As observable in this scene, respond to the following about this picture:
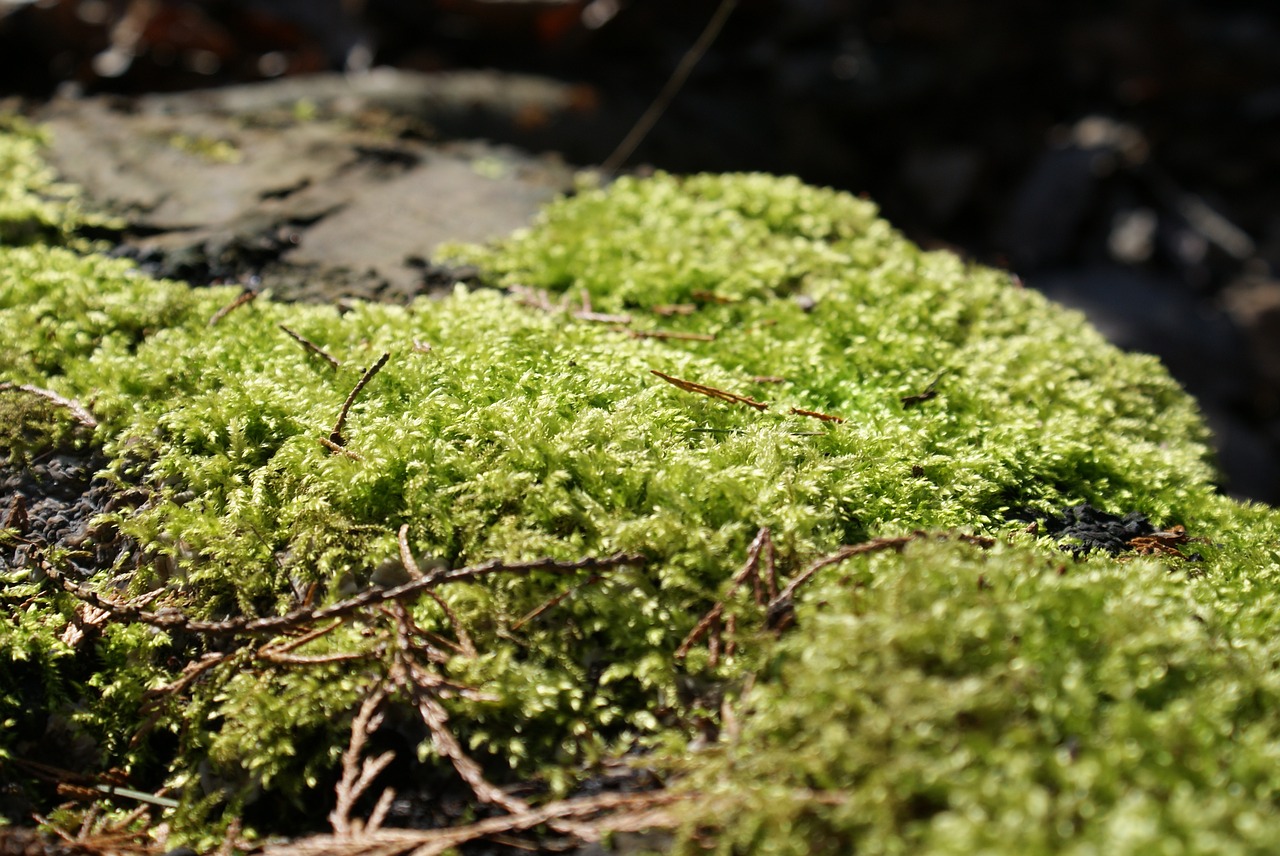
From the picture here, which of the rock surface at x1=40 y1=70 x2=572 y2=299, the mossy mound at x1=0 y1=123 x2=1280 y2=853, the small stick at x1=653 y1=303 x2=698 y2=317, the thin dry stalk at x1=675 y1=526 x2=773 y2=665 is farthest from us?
the rock surface at x1=40 y1=70 x2=572 y2=299

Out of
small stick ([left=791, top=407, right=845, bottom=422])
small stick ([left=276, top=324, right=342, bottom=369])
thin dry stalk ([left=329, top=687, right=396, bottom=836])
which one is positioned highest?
small stick ([left=276, top=324, right=342, bottom=369])

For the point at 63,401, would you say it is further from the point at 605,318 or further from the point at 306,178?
the point at 306,178

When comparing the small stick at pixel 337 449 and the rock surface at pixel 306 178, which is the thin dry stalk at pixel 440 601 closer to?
the small stick at pixel 337 449

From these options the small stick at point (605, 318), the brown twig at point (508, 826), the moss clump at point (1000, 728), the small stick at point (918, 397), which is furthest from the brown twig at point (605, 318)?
the brown twig at point (508, 826)

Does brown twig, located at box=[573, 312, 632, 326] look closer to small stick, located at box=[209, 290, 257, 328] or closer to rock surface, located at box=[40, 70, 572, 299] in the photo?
rock surface, located at box=[40, 70, 572, 299]

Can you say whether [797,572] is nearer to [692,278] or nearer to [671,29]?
[692,278]

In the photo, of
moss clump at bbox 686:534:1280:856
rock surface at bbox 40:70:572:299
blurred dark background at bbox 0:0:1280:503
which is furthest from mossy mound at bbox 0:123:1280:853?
blurred dark background at bbox 0:0:1280:503
